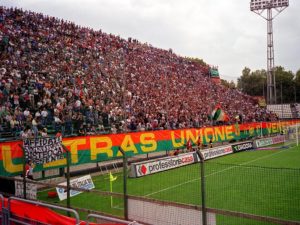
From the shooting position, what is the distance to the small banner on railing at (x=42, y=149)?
39.2 feet

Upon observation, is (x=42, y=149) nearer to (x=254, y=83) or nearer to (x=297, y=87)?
(x=297, y=87)

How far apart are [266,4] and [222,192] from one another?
52336 mm

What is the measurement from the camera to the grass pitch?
400 inches

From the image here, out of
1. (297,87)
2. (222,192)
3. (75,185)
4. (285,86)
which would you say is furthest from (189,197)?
(285,86)

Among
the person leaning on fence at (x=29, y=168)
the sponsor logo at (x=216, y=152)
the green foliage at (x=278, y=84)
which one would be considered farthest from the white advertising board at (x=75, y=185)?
the green foliage at (x=278, y=84)

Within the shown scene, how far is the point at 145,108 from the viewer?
28.7 metres

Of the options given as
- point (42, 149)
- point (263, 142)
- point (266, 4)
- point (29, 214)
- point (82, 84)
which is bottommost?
point (263, 142)

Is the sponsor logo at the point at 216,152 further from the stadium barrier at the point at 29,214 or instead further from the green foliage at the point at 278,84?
the green foliage at the point at 278,84

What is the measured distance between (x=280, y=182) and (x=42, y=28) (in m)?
22.9

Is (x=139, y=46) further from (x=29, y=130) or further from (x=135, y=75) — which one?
(x=29, y=130)

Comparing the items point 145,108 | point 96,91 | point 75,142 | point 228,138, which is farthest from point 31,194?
point 228,138

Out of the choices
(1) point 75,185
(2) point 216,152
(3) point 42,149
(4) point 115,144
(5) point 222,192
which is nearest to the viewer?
(1) point 75,185

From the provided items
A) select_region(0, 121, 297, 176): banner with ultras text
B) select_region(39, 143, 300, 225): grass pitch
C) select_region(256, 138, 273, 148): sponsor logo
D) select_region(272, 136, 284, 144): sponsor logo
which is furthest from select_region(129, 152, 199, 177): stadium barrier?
select_region(272, 136, 284, 144): sponsor logo

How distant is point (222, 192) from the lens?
12258mm
